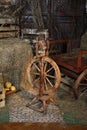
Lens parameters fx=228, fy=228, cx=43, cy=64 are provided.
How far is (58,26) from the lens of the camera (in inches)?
209

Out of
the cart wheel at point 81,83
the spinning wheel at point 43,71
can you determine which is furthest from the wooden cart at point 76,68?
the spinning wheel at point 43,71

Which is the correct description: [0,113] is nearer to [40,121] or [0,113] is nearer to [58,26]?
[40,121]

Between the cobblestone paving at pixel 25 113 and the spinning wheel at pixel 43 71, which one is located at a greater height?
the spinning wheel at pixel 43 71

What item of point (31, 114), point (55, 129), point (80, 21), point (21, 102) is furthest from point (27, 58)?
point (80, 21)

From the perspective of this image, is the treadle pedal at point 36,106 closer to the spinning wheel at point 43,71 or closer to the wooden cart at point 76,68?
the spinning wheel at point 43,71

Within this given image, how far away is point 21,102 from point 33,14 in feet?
6.68

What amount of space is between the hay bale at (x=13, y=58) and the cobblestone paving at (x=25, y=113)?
0.35 meters

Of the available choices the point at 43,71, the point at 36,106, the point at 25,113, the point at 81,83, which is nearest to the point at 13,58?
the point at 43,71

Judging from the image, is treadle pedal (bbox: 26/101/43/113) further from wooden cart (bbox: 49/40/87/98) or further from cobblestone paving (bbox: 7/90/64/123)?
wooden cart (bbox: 49/40/87/98)

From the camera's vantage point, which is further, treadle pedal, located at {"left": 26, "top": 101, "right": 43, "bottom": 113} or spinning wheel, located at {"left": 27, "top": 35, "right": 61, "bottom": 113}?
treadle pedal, located at {"left": 26, "top": 101, "right": 43, "bottom": 113}

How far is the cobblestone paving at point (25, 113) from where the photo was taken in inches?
117

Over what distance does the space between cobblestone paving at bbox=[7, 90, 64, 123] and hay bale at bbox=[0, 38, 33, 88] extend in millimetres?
350

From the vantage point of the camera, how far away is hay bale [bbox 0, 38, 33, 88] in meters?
3.65

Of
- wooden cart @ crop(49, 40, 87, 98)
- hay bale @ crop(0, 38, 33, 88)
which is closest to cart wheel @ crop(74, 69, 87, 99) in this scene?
wooden cart @ crop(49, 40, 87, 98)
